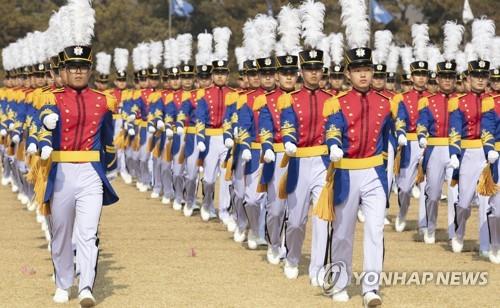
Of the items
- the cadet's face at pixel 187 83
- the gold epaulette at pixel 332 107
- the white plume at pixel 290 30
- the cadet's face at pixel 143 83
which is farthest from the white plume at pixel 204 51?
the gold epaulette at pixel 332 107

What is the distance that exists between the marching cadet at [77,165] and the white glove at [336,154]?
1946mm

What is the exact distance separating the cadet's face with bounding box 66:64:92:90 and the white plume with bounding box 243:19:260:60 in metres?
4.87

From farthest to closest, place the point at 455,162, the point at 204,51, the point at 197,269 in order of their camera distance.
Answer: the point at 204,51
the point at 455,162
the point at 197,269

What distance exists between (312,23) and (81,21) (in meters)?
2.52

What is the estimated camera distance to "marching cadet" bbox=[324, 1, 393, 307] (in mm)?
10523

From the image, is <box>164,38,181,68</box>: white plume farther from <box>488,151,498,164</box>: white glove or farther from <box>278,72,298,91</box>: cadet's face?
<box>488,151,498,164</box>: white glove

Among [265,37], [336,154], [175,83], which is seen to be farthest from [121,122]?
[336,154]

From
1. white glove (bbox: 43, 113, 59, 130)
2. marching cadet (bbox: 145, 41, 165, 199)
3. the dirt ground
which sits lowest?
the dirt ground

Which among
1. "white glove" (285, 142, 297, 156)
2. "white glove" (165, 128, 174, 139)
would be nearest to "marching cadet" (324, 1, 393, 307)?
"white glove" (285, 142, 297, 156)

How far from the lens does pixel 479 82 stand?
47.0 feet

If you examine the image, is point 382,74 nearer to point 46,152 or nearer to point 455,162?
point 455,162

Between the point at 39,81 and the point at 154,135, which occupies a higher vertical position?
the point at 39,81

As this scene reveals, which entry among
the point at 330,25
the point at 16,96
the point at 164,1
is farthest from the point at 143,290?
the point at 164,1

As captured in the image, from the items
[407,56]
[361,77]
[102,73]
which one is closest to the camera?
[361,77]
